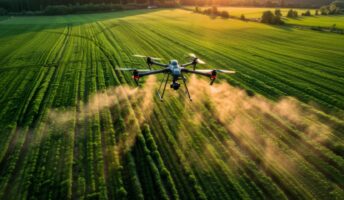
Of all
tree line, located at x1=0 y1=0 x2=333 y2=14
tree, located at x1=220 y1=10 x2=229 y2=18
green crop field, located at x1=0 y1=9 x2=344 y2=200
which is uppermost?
tree line, located at x1=0 y1=0 x2=333 y2=14

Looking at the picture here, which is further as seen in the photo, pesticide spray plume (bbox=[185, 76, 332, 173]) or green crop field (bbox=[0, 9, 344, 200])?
pesticide spray plume (bbox=[185, 76, 332, 173])

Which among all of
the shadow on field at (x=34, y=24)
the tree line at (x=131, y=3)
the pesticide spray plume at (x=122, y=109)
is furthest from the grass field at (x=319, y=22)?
the tree line at (x=131, y=3)

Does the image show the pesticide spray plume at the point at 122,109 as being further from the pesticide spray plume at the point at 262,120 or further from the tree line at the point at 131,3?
the tree line at the point at 131,3

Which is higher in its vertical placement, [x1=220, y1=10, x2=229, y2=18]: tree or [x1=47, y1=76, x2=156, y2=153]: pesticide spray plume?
[x1=220, y1=10, x2=229, y2=18]: tree

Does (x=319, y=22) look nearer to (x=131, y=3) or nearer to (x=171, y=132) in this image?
(x=171, y=132)

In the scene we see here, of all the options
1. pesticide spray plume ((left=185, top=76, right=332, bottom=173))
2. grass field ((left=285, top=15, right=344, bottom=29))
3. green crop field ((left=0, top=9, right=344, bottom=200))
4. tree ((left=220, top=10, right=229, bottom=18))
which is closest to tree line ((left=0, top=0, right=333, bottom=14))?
tree ((left=220, top=10, right=229, bottom=18))

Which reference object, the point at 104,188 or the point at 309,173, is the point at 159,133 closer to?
the point at 104,188

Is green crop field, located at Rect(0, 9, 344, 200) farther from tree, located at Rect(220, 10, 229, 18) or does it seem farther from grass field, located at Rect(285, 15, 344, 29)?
tree, located at Rect(220, 10, 229, 18)

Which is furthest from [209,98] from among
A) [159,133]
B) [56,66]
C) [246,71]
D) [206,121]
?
[56,66]
